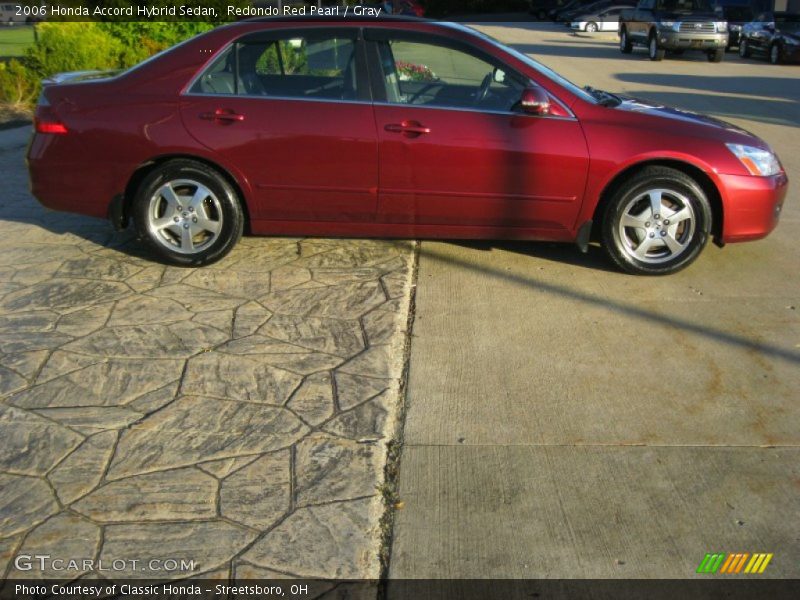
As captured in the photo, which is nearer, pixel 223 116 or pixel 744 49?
pixel 223 116

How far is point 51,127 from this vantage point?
6.11m

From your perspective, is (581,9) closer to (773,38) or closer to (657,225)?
(773,38)

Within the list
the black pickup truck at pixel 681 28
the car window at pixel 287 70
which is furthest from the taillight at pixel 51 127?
the black pickup truck at pixel 681 28

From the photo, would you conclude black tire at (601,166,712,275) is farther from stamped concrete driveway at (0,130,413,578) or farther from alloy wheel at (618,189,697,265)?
stamped concrete driveway at (0,130,413,578)

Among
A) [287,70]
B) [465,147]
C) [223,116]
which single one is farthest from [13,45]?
[465,147]

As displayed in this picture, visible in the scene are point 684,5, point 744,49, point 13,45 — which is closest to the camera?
point 684,5

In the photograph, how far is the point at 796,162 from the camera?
404 inches

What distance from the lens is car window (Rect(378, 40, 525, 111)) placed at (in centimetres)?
606

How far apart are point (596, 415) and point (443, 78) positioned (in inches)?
111

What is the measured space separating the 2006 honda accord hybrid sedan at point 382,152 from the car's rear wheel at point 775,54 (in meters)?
21.5

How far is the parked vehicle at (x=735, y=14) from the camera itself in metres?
29.9

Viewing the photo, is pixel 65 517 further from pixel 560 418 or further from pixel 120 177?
pixel 120 177

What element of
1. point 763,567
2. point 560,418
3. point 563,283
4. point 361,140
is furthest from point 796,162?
point 763,567

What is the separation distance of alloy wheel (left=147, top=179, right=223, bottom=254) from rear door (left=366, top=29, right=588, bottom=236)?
117 centimetres
